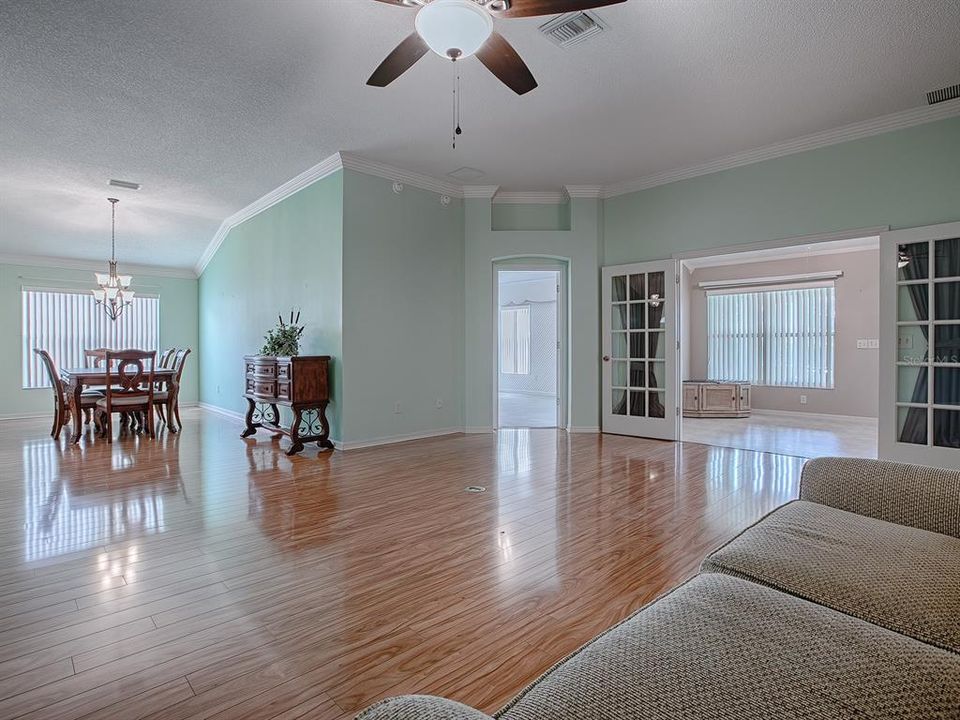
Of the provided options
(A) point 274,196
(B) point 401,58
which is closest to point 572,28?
(B) point 401,58

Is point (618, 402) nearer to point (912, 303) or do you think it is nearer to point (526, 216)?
point (526, 216)

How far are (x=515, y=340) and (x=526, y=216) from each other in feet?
17.5

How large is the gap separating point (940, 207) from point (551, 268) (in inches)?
148

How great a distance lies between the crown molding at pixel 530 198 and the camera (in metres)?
6.54

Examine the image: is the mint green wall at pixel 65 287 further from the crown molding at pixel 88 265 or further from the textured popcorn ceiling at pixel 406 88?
the textured popcorn ceiling at pixel 406 88

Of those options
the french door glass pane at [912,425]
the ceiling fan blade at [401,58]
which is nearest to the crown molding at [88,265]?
the ceiling fan blade at [401,58]

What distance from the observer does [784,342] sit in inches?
334

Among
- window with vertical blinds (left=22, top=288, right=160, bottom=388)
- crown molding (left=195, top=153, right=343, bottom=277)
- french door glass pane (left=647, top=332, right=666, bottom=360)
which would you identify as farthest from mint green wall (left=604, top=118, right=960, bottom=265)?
window with vertical blinds (left=22, top=288, right=160, bottom=388)

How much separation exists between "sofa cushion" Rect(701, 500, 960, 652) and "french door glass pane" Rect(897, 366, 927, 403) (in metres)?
3.62

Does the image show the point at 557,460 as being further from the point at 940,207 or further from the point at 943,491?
the point at 940,207

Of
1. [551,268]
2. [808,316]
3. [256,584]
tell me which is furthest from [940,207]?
[256,584]

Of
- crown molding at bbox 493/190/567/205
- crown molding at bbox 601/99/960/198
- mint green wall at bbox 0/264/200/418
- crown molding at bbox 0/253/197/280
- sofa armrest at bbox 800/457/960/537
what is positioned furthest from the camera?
crown molding at bbox 0/253/197/280

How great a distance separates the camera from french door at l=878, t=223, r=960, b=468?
4145 millimetres

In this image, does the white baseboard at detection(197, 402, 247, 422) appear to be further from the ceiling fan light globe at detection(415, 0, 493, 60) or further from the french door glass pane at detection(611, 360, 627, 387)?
the ceiling fan light globe at detection(415, 0, 493, 60)
